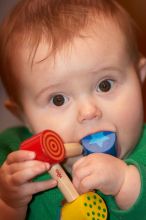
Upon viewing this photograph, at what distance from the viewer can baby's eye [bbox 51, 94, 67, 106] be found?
64 cm

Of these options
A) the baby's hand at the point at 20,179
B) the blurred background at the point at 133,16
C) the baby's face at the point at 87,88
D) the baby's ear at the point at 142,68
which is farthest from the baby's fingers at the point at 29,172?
the blurred background at the point at 133,16

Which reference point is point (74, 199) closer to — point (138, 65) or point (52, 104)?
point (52, 104)

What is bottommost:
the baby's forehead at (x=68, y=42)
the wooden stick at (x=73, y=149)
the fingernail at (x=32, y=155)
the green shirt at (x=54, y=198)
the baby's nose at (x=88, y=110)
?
the green shirt at (x=54, y=198)

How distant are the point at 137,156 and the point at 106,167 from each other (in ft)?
0.60

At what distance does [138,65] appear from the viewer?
0.74 metres

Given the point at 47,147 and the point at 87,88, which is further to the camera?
the point at 87,88

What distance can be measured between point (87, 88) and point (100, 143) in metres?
0.08

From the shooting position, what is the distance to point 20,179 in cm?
57

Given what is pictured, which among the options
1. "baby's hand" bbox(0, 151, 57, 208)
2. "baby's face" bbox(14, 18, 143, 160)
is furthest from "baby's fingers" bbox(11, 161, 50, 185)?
"baby's face" bbox(14, 18, 143, 160)

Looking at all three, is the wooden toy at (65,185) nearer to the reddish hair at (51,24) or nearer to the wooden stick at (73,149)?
the wooden stick at (73,149)

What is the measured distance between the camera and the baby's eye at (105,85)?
64cm

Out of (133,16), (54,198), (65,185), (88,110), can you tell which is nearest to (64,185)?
(65,185)

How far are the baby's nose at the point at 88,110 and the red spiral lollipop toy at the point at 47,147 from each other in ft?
0.24

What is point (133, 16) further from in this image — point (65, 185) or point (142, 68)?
point (65, 185)
